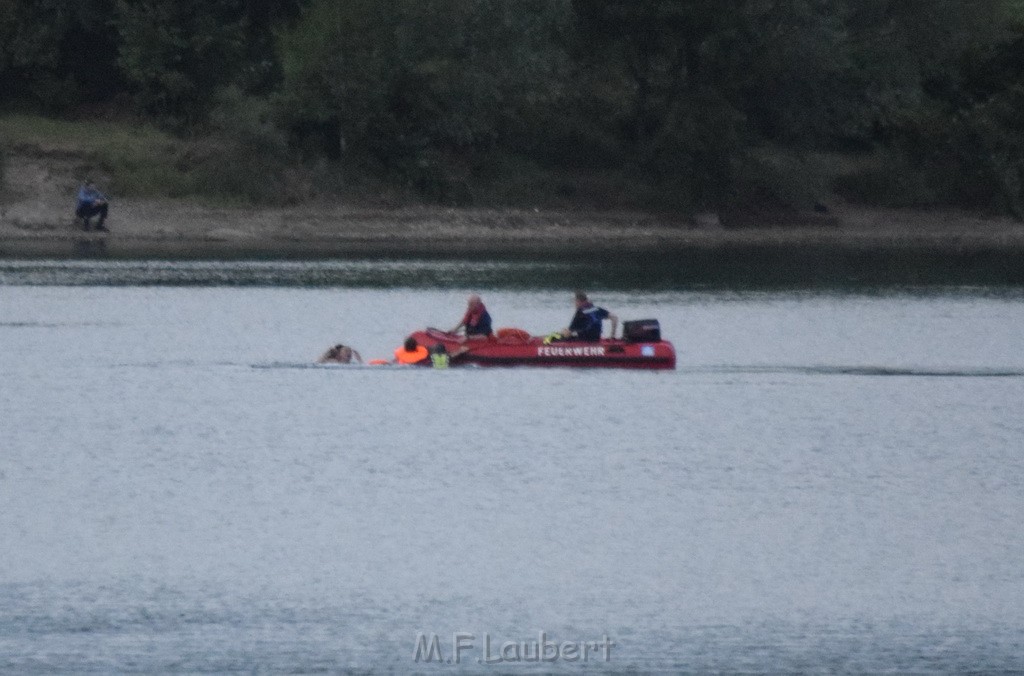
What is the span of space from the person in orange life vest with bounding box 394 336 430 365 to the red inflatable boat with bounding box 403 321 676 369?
0.14 meters

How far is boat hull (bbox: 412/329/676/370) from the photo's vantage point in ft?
116

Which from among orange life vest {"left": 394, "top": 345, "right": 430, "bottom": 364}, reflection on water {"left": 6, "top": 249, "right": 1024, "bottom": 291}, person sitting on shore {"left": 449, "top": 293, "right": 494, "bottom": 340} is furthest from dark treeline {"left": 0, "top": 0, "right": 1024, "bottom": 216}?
person sitting on shore {"left": 449, "top": 293, "right": 494, "bottom": 340}

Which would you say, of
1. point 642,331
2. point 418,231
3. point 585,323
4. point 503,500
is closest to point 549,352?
point 585,323

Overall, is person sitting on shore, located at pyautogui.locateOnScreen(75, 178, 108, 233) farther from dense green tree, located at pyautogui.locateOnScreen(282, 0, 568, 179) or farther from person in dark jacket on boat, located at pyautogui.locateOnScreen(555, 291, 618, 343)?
person in dark jacket on boat, located at pyautogui.locateOnScreen(555, 291, 618, 343)

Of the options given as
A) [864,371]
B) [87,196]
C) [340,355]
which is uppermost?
[87,196]

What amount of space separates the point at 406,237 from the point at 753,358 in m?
26.7

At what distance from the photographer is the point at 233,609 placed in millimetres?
20750

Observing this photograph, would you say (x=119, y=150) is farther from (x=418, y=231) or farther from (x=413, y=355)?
(x=413, y=355)

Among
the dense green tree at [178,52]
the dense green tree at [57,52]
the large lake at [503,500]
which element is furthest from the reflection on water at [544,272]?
the dense green tree at [57,52]

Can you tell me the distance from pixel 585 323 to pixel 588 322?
0.18 feet

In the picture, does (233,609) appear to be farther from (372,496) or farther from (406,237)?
(406,237)

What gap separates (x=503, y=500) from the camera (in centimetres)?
2634

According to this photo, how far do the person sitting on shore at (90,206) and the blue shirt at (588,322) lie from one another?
29.8 m

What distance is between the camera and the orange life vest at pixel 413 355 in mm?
35906
